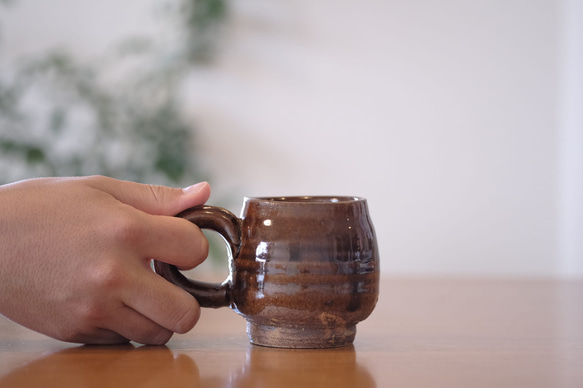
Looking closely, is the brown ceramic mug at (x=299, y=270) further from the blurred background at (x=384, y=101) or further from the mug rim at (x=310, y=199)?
the blurred background at (x=384, y=101)

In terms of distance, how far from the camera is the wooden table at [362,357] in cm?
53

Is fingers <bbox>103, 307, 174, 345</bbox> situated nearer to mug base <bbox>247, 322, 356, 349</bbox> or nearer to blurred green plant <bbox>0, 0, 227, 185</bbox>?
mug base <bbox>247, 322, 356, 349</bbox>

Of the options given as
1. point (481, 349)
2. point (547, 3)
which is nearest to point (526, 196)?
point (547, 3)

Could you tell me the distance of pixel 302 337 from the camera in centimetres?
67

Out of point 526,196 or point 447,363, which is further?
point 526,196

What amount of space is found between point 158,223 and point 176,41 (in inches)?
94.2

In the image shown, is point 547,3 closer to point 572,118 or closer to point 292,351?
point 572,118

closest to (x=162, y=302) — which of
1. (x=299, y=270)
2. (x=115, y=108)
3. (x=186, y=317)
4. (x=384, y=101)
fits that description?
(x=186, y=317)

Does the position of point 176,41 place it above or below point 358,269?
above

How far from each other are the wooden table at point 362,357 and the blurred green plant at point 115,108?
1921 mm

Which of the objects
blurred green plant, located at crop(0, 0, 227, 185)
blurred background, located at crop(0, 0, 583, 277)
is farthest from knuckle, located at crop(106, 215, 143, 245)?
blurred background, located at crop(0, 0, 583, 277)

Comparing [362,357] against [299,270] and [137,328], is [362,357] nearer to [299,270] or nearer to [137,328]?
[299,270]

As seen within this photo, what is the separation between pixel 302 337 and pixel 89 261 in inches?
8.6

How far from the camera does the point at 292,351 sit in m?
0.65
